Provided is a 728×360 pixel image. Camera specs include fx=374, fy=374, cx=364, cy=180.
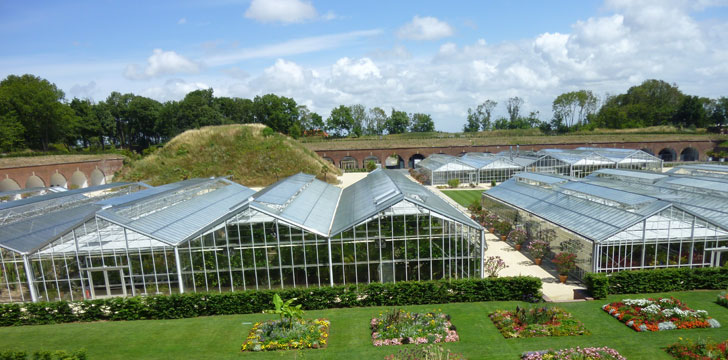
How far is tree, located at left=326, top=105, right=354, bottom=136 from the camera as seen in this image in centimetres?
10294

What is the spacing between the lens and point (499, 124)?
4845 inches

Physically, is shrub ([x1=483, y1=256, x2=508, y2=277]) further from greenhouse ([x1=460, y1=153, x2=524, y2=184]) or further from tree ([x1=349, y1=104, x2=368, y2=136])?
tree ([x1=349, y1=104, x2=368, y2=136])

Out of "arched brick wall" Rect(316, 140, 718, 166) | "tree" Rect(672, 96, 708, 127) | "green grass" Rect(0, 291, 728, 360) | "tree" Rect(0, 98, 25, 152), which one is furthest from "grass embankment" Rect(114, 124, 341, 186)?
"tree" Rect(672, 96, 708, 127)

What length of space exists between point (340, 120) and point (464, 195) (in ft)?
220

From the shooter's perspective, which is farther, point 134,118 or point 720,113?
point 720,113

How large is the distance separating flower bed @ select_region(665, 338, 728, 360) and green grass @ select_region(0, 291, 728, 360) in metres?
0.33

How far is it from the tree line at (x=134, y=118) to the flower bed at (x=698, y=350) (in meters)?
69.4

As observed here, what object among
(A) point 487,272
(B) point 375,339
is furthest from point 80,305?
(A) point 487,272

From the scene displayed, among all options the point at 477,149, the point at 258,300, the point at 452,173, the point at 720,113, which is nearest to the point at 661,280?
the point at 258,300

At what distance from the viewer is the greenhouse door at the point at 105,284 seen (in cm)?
1622

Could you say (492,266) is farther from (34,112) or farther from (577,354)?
(34,112)

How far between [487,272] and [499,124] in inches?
4523

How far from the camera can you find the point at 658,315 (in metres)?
13.3

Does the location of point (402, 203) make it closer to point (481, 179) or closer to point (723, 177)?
point (723, 177)
